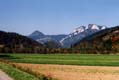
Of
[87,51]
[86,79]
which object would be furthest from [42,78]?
[87,51]

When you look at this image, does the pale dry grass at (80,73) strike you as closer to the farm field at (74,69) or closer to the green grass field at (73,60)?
the farm field at (74,69)

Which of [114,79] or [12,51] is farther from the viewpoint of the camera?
[12,51]

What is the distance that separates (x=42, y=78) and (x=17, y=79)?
310cm

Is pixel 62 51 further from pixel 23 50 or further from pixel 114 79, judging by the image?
pixel 114 79

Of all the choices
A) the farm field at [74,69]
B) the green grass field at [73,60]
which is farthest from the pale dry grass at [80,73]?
the green grass field at [73,60]

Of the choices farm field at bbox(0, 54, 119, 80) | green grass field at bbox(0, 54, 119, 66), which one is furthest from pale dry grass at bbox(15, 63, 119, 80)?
green grass field at bbox(0, 54, 119, 66)

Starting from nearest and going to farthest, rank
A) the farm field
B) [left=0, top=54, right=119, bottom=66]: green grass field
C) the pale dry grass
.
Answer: the pale dry grass < the farm field < [left=0, top=54, right=119, bottom=66]: green grass field

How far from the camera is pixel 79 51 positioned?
595ft

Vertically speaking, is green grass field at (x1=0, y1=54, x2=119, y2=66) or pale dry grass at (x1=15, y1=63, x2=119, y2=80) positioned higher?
green grass field at (x1=0, y1=54, x2=119, y2=66)

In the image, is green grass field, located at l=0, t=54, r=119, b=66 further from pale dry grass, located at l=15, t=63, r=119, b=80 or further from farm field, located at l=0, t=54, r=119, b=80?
pale dry grass, located at l=15, t=63, r=119, b=80

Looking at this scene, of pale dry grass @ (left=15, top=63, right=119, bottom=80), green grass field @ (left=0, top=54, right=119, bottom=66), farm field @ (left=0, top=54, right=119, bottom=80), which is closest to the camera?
pale dry grass @ (left=15, top=63, right=119, bottom=80)

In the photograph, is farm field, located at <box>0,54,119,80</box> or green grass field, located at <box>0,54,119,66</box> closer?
farm field, located at <box>0,54,119,80</box>

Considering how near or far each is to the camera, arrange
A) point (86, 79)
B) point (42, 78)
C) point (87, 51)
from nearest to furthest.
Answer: point (42, 78)
point (86, 79)
point (87, 51)

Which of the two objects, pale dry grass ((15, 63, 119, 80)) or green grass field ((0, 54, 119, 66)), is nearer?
pale dry grass ((15, 63, 119, 80))
